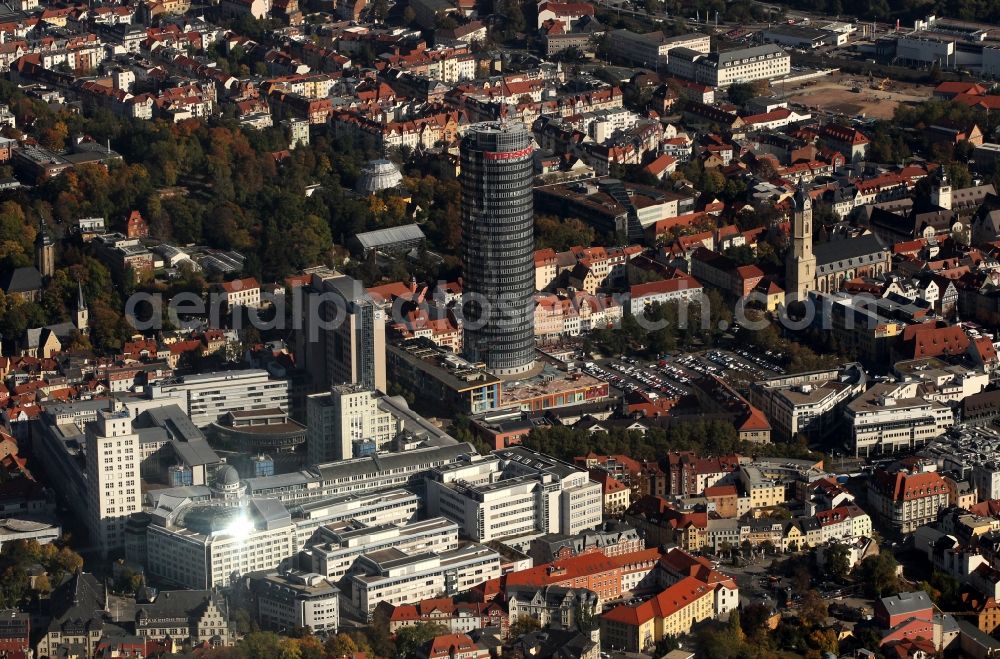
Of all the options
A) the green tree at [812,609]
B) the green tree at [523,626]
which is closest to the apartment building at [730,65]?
the green tree at [812,609]

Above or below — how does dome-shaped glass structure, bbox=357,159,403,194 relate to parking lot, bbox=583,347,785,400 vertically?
above

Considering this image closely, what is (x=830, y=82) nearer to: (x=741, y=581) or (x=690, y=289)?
(x=690, y=289)

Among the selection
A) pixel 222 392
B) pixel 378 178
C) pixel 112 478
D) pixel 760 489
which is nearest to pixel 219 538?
pixel 112 478

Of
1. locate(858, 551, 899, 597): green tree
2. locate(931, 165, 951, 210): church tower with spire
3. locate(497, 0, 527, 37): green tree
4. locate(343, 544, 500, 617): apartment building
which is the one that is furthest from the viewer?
locate(497, 0, 527, 37): green tree

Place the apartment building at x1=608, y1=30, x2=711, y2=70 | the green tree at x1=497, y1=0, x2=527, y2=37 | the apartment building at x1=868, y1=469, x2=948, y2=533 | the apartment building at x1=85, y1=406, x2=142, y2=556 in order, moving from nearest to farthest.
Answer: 1. the apartment building at x1=85, y1=406, x2=142, y2=556
2. the apartment building at x1=868, y1=469, x2=948, y2=533
3. the apartment building at x1=608, y1=30, x2=711, y2=70
4. the green tree at x1=497, y1=0, x2=527, y2=37

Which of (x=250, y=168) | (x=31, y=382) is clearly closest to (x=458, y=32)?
(x=250, y=168)

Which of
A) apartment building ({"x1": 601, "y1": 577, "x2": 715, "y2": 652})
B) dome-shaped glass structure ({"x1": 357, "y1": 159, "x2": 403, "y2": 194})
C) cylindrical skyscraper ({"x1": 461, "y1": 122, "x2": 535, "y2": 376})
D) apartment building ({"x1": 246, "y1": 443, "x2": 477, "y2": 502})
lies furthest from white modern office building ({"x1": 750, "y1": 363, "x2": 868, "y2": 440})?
dome-shaped glass structure ({"x1": 357, "y1": 159, "x2": 403, "y2": 194})

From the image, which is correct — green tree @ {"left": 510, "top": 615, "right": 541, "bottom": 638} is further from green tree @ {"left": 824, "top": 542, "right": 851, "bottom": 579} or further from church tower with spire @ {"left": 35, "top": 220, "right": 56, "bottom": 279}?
church tower with spire @ {"left": 35, "top": 220, "right": 56, "bottom": 279}

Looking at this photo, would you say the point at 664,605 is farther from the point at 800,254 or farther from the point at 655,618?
the point at 800,254
